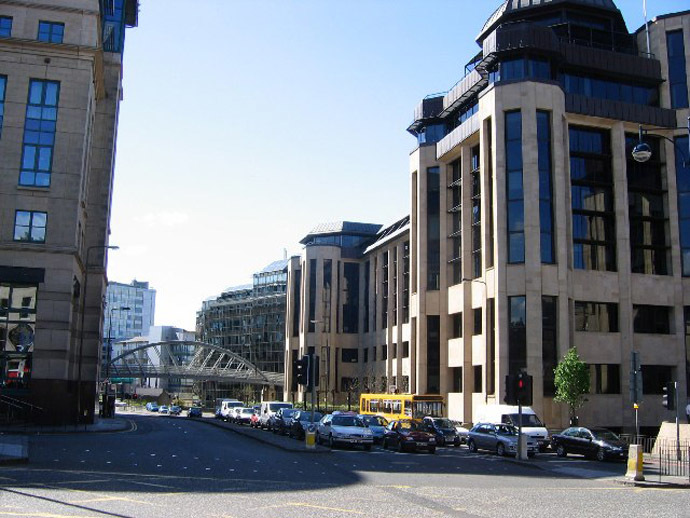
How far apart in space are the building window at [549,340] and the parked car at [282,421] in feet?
58.7

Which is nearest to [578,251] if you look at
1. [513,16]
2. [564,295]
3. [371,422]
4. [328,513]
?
[564,295]

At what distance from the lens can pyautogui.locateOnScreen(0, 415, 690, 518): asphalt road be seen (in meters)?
13.6

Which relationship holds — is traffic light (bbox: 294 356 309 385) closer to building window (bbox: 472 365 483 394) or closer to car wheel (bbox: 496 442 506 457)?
car wheel (bbox: 496 442 506 457)

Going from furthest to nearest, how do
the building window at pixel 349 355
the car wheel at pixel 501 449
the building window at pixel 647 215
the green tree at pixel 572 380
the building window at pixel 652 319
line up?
the building window at pixel 349 355 < the building window at pixel 647 215 < the building window at pixel 652 319 < the green tree at pixel 572 380 < the car wheel at pixel 501 449

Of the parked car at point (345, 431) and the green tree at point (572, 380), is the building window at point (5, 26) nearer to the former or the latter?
the parked car at point (345, 431)

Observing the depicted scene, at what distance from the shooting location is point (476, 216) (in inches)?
2402

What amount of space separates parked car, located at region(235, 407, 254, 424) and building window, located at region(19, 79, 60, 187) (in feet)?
79.1

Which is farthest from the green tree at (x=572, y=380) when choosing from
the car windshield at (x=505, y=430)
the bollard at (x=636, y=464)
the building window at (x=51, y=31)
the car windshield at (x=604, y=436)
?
the building window at (x=51, y=31)

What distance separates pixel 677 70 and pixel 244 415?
43706 millimetres

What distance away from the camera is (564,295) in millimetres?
51750

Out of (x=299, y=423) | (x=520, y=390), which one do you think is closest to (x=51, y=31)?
(x=299, y=423)

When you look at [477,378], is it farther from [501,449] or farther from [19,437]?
[19,437]

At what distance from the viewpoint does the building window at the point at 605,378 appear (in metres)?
54.0

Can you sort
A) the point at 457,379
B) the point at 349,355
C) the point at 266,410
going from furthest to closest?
the point at 349,355, the point at 457,379, the point at 266,410
